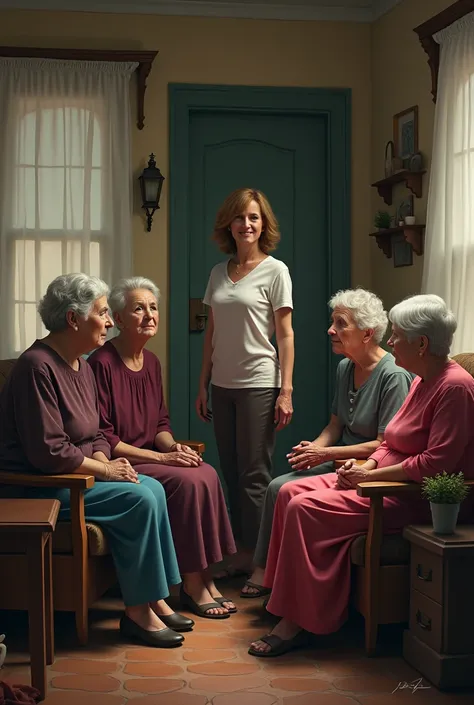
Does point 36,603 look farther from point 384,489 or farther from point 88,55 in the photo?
point 88,55

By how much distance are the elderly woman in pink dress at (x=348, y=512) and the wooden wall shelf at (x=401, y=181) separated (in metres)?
1.68

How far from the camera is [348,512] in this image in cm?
327

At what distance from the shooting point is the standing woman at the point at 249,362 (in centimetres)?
408

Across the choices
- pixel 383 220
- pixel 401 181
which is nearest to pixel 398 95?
pixel 401 181

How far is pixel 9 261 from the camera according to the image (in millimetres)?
5262

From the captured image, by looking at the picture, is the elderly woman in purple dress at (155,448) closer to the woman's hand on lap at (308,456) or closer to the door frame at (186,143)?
the woman's hand on lap at (308,456)

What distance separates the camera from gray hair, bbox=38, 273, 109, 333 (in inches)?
135

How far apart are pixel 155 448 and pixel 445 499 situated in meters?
1.42

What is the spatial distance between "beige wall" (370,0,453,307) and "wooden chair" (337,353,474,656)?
197 centimetres

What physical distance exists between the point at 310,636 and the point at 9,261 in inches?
111

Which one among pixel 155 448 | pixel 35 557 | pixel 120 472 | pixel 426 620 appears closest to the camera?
pixel 35 557

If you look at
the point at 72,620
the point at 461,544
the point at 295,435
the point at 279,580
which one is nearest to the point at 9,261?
the point at 295,435

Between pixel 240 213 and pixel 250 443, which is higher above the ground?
pixel 240 213
